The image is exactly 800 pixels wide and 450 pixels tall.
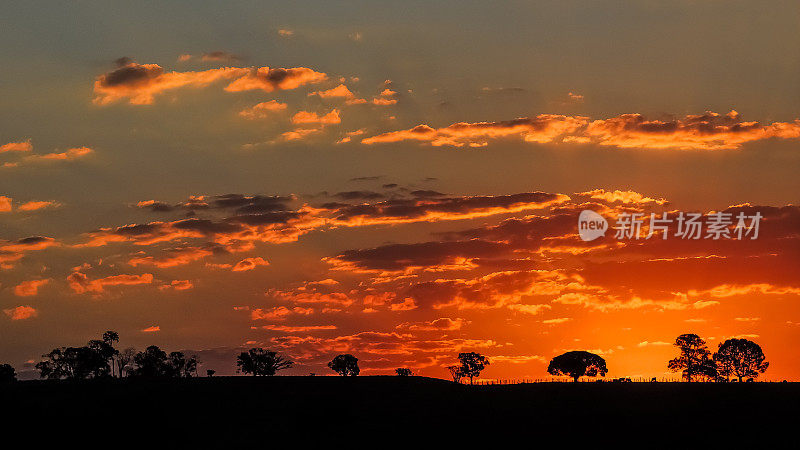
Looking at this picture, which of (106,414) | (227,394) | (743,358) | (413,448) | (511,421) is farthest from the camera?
(743,358)

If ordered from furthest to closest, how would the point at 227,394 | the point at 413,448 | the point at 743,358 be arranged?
the point at 743,358
the point at 227,394
the point at 413,448

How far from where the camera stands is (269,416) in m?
111

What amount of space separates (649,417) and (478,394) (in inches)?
981

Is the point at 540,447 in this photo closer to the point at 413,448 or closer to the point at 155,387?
the point at 413,448

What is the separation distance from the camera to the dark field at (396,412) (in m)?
99.4

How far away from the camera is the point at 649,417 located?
106 metres

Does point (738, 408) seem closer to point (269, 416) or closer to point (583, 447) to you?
point (583, 447)

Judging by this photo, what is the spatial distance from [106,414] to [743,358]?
131m

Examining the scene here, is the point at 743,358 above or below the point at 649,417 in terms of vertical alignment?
above

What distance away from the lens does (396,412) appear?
362ft

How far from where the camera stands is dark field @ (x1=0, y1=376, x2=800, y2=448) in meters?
99.4

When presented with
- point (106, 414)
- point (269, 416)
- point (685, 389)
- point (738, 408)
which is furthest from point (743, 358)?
point (106, 414)

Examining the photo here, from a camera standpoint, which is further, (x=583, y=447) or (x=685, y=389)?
(x=685, y=389)

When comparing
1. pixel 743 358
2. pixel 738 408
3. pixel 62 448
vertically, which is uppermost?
pixel 743 358
